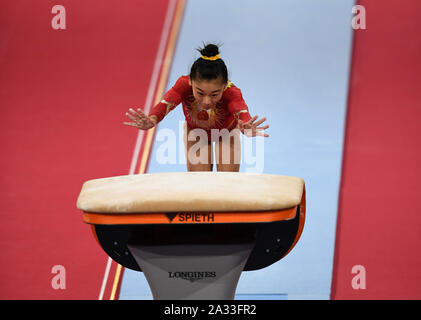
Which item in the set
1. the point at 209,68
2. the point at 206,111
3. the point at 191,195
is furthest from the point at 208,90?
the point at 191,195

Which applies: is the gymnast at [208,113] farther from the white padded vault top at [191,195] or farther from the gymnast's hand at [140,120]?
the white padded vault top at [191,195]

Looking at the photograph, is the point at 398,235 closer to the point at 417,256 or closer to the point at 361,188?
the point at 417,256

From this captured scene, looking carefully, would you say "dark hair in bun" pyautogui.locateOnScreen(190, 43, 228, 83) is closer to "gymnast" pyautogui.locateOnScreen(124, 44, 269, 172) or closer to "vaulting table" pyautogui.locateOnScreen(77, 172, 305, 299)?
"gymnast" pyautogui.locateOnScreen(124, 44, 269, 172)

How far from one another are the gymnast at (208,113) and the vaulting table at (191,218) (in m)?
0.51

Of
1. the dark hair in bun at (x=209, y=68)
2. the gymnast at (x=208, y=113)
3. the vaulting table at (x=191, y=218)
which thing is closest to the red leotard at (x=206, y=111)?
the gymnast at (x=208, y=113)

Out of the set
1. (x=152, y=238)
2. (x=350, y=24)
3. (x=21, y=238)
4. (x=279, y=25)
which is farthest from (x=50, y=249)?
(x=350, y=24)

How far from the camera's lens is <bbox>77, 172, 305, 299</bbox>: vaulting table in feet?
3.35

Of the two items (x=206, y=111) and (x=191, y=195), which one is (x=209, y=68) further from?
(x=191, y=195)

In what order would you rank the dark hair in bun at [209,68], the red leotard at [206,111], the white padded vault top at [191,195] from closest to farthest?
the white padded vault top at [191,195], the dark hair in bun at [209,68], the red leotard at [206,111]

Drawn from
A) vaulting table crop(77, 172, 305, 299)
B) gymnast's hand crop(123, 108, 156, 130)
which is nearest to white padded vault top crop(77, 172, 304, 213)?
vaulting table crop(77, 172, 305, 299)

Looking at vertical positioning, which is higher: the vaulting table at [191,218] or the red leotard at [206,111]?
the red leotard at [206,111]

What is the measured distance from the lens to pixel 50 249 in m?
2.35

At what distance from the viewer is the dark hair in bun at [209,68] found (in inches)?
67.8
